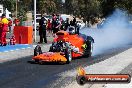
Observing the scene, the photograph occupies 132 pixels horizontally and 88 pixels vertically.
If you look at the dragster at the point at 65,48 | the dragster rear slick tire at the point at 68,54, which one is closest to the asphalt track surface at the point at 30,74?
the dragster rear slick tire at the point at 68,54

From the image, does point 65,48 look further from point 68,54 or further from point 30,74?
point 30,74

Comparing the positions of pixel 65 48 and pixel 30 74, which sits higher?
pixel 65 48

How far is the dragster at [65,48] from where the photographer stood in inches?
681

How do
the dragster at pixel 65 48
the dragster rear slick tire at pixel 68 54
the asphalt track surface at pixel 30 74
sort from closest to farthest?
the asphalt track surface at pixel 30 74 < the dragster at pixel 65 48 < the dragster rear slick tire at pixel 68 54

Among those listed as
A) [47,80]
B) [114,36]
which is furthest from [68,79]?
[114,36]

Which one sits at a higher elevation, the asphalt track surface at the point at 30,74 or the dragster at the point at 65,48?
the dragster at the point at 65,48

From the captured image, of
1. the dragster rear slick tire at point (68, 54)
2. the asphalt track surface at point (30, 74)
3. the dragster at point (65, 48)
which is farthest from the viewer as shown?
the dragster rear slick tire at point (68, 54)

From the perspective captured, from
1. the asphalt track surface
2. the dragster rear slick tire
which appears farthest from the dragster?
the asphalt track surface

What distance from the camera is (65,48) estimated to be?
17625 mm

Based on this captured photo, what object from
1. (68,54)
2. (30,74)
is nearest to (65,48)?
(68,54)

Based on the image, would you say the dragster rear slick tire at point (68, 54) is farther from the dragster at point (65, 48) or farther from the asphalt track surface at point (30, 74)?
the asphalt track surface at point (30, 74)

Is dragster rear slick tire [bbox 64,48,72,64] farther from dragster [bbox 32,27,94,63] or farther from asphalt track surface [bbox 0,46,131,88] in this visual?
asphalt track surface [bbox 0,46,131,88]

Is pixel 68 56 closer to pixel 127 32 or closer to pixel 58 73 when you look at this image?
Answer: pixel 58 73

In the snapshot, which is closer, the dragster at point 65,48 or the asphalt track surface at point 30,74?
the asphalt track surface at point 30,74
